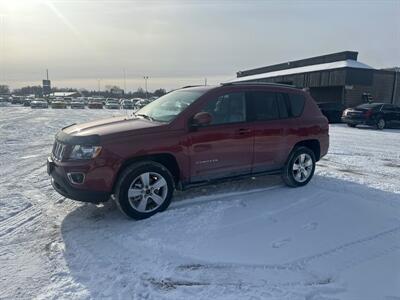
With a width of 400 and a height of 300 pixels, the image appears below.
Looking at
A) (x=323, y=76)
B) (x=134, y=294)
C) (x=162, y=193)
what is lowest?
(x=134, y=294)

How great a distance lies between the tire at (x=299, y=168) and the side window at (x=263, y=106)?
82cm

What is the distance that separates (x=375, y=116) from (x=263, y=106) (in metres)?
15.8

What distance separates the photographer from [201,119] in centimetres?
495

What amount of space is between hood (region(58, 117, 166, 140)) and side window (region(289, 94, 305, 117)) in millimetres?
2623

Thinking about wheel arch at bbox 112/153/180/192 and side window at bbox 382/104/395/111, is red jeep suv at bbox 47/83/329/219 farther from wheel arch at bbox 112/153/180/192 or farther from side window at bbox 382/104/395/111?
side window at bbox 382/104/395/111

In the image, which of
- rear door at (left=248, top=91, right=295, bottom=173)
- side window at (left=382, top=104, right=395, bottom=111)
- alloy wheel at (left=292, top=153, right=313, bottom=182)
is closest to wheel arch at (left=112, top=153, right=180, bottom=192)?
rear door at (left=248, top=91, right=295, bottom=173)

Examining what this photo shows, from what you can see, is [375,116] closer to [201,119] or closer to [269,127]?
[269,127]

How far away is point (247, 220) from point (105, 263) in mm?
1947

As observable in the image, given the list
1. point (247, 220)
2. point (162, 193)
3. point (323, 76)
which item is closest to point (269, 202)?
point (247, 220)

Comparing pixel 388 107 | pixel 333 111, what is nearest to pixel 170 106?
pixel 388 107

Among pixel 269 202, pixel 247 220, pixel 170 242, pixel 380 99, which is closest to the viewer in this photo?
pixel 170 242

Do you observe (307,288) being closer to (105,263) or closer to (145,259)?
(145,259)

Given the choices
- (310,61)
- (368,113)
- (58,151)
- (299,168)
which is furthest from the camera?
(310,61)

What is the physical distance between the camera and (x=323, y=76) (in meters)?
28.8
